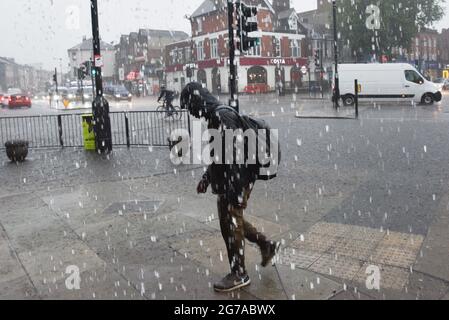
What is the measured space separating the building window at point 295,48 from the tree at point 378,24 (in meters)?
7.31

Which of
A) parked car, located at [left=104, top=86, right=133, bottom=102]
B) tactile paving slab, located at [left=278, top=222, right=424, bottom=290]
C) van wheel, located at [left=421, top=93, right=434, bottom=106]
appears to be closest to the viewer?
tactile paving slab, located at [left=278, top=222, right=424, bottom=290]

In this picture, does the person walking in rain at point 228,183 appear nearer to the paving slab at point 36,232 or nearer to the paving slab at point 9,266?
the paving slab at point 9,266

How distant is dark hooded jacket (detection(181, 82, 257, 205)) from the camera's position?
3.95m

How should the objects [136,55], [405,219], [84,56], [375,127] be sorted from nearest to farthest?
[405,219] → [375,127] → [136,55] → [84,56]

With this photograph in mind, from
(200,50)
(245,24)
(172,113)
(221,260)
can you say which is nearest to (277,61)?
(200,50)

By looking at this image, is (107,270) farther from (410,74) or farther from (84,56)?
(84,56)

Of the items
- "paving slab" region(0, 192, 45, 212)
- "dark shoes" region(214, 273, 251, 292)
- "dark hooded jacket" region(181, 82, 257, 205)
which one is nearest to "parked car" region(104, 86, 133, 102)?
"paving slab" region(0, 192, 45, 212)

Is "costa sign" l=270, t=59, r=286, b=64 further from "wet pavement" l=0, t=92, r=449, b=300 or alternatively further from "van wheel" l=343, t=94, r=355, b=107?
"wet pavement" l=0, t=92, r=449, b=300

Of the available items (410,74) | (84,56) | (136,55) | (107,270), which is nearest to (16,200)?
(107,270)

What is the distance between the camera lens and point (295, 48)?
5966 centimetres

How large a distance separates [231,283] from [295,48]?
5819 centimetres

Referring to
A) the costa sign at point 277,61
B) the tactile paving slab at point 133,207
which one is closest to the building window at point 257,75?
the costa sign at point 277,61

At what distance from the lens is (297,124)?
1784 centimetres
